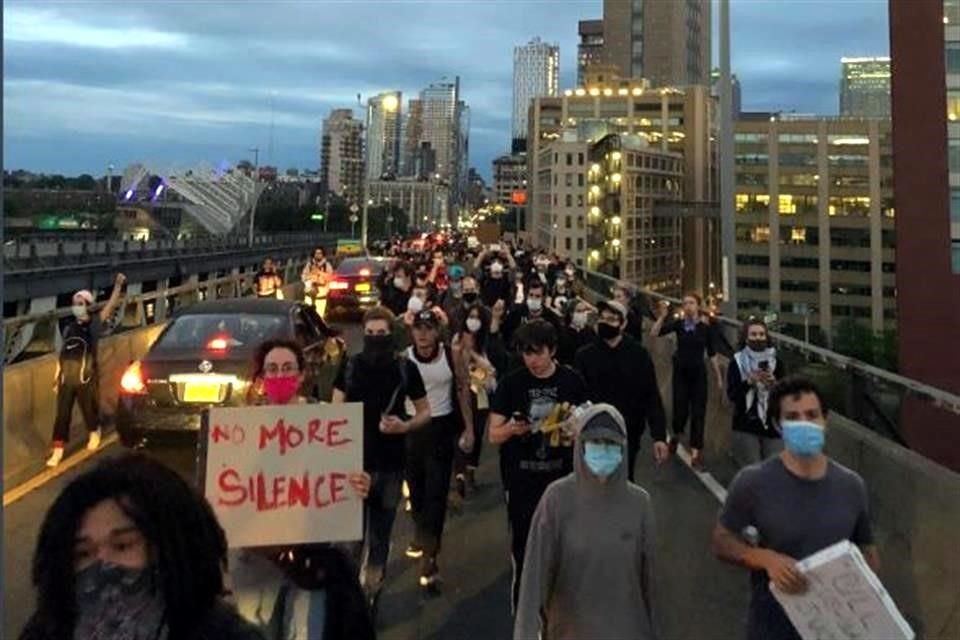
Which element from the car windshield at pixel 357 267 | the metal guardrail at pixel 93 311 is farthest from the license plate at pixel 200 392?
the car windshield at pixel 357 267

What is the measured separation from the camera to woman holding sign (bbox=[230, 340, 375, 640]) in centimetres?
301

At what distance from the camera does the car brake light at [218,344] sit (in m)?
9.68

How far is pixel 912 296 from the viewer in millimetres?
39688

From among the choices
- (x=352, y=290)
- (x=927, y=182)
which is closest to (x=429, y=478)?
(x=352, y=290)

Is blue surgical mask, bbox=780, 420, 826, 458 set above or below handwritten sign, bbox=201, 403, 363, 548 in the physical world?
above

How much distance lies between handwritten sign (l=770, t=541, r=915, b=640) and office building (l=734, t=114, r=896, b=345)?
9835 cm

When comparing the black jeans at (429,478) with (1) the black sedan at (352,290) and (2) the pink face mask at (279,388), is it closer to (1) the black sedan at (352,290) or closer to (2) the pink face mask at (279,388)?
(2) the pink face mask at (279,388)

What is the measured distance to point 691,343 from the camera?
10211 millimetres

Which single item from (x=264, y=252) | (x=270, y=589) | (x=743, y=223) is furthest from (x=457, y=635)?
(x=743, y=223)

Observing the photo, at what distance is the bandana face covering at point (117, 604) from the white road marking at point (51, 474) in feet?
23.2

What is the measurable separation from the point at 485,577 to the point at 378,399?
1.71 m

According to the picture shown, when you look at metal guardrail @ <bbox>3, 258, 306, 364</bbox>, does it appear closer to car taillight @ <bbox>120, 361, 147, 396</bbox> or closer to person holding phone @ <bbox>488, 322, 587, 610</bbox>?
car taillight @ <bbox>120, 361, 147, 396</bbox>

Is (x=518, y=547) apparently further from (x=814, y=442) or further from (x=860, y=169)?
(x=860, y=169)

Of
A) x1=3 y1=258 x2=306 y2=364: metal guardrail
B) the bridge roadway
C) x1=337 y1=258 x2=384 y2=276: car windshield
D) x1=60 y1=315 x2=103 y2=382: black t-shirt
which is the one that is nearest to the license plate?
the bridge roadway
